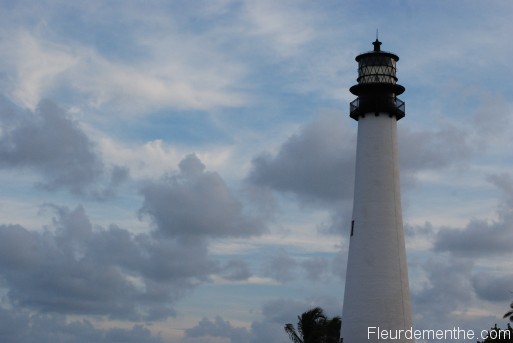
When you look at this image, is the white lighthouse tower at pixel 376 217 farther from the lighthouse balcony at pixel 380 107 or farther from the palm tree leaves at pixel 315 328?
the palm tree leaves at pixel 315 328

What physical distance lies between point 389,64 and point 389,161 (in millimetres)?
7728

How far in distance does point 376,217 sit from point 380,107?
8295mm

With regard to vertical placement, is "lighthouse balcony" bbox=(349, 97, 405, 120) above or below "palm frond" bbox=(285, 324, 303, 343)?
above

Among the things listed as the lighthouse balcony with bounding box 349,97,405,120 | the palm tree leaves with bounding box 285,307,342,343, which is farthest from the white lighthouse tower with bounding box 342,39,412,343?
the palm tree leaves with bounding box 285,307,342,343

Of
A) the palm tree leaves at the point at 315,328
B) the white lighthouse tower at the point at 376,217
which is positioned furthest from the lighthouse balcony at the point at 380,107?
the palm tree leaves at the point at 315,328

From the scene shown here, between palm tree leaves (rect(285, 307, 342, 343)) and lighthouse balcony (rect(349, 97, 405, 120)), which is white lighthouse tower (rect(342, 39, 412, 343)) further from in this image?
palm tree leaves (rect(285, 307, 342, 343))

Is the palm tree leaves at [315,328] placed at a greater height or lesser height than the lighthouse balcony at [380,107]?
lesser

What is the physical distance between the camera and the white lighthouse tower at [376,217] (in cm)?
5153

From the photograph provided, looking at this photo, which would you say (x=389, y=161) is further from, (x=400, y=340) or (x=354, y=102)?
(x=400, y=340)

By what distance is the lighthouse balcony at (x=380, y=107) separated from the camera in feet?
181

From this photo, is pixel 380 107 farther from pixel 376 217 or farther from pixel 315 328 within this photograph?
pixel 315 328

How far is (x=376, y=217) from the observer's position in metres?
53.0

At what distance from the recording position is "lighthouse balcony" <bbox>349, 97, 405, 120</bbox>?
5506 centimetres

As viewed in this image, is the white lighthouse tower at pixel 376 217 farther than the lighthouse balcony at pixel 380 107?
No
